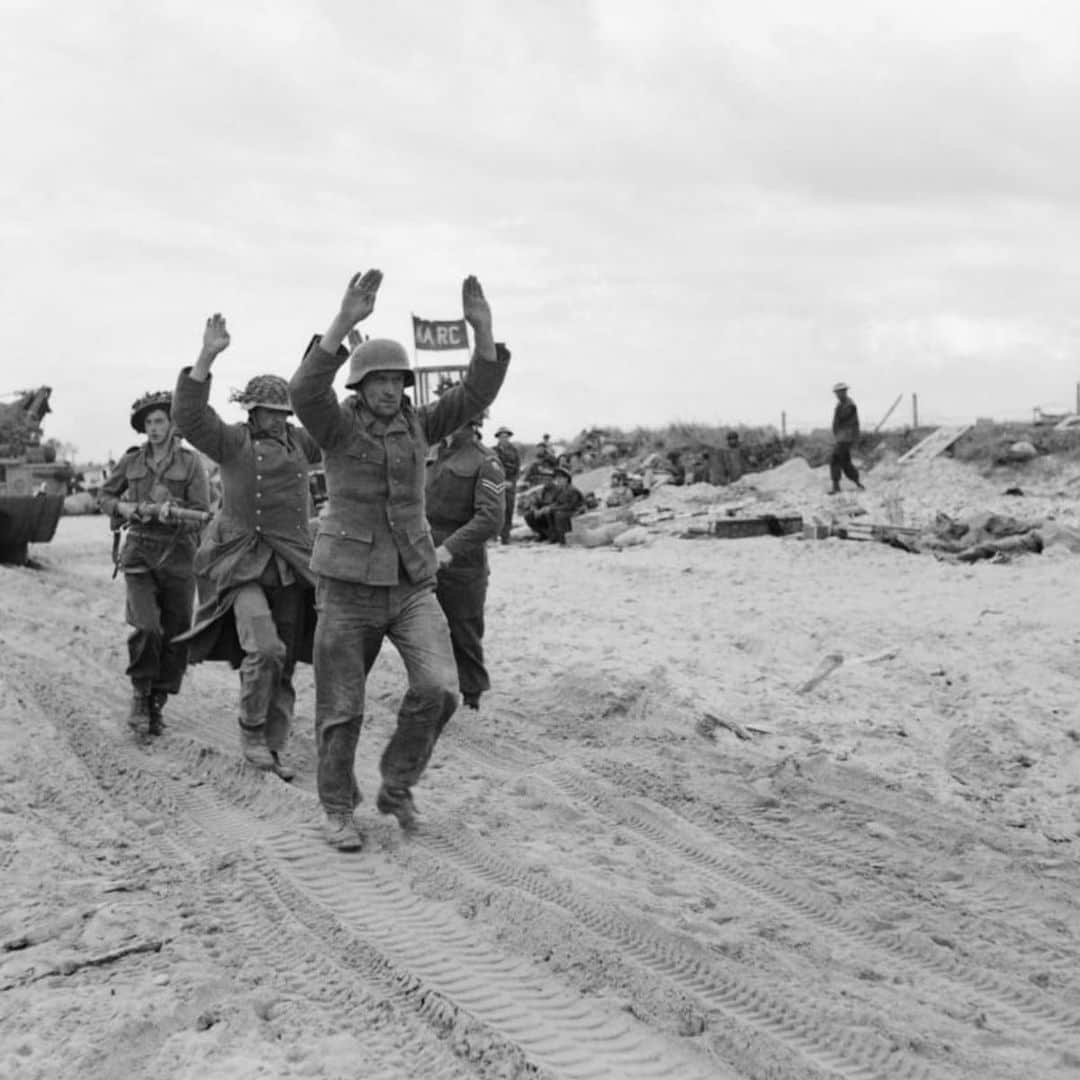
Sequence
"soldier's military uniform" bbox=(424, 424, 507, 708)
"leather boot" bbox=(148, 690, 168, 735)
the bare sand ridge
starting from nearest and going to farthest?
the bare sand ridge < "soldier's military uniform" bbox=(424, 424, 507, 708) < "leather boot" bbox=(148, 690, 168, 735)

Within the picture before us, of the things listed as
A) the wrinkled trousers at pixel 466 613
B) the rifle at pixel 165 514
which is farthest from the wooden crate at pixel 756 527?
the rifle at pixel 165 514

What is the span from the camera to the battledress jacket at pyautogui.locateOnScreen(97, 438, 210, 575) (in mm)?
8062

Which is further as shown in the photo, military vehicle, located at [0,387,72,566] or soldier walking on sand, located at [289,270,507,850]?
military vehicle, located at [0,387,72,566]

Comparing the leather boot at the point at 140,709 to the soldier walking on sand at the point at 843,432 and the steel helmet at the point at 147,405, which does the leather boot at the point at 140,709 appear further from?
the soldier walking on sand at the point at 843,432

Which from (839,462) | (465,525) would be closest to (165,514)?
(465,525)

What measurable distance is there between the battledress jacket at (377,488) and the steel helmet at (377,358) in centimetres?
→ 15

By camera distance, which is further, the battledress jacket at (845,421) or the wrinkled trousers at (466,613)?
the battledress jacket at (845,421)

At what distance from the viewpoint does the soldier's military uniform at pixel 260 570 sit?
700 centimetres

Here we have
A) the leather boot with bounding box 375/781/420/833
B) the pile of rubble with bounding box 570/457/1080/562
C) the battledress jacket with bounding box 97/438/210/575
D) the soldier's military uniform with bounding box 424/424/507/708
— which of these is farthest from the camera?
the pile of rubble with bounding box 570/457/1080/562

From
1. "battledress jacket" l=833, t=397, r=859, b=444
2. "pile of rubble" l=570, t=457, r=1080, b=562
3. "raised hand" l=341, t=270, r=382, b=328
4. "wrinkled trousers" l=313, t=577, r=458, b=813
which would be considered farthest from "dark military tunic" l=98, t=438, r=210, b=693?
"battledress jacket" l=833, t=397, r=859, b=444

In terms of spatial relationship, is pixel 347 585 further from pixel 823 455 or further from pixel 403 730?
pixel 823 455

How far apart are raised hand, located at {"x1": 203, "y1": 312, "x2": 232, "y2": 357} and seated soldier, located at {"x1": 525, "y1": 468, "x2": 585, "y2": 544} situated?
14.3m

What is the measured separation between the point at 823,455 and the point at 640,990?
23.8 meters

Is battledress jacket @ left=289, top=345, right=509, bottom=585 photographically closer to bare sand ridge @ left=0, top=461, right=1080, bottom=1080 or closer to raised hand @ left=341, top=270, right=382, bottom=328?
raised hand @ left=341, top=270, right=382, bottom=328
